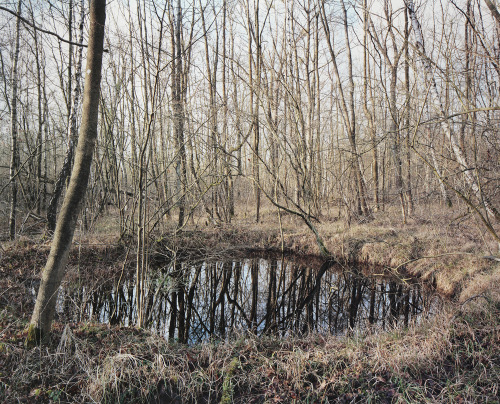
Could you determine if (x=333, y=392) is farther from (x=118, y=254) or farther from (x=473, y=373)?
(x=118, y=254)


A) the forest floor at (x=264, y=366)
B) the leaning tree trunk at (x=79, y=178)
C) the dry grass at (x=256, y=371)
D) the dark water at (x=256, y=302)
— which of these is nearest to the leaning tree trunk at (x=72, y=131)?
the dark water at (x=256, y=302)

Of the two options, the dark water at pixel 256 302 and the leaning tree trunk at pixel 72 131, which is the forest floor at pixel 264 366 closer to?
the dark water at pixel 256 302

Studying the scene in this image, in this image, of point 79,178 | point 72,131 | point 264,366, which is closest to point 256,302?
point 264,366

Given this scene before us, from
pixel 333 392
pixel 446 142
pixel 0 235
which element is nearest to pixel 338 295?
pixel 446 142

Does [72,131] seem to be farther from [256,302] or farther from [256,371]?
[256,371]

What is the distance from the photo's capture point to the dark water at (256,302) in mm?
5629

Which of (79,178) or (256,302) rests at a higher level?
(79,178)

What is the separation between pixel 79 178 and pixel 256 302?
16.9ft

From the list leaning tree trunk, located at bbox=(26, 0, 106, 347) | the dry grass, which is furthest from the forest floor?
leaning tree trunk, located at bbox=(26, 0, 106, 347)

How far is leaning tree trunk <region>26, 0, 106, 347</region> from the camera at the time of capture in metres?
3.08

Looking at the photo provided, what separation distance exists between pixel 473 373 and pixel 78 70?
31.5ft

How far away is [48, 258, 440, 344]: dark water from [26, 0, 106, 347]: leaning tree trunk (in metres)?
1.70

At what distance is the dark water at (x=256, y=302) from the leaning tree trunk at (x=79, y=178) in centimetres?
170

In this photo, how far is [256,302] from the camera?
7133 millimetres
